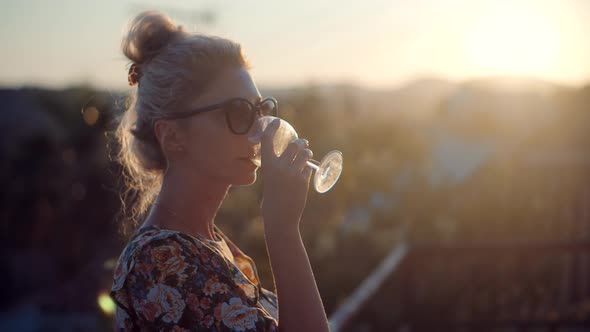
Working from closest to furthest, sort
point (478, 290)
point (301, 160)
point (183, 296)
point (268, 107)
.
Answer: point (183, 296), point (301, 160), point (268, 107), point (478, 290)

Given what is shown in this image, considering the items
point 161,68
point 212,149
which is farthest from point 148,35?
point 212,149

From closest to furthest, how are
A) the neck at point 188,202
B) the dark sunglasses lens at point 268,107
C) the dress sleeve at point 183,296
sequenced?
the dress sleeve at point 183,296 < the neck at point 188,202 < the dark sunglasses lens at point 268,107

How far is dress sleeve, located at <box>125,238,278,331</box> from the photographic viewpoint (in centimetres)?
139

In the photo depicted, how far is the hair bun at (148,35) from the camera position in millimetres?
1835

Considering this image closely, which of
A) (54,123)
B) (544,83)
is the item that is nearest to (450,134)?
(544,83)

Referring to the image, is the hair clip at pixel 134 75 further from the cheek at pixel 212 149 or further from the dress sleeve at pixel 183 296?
the dress sleeve at pixel 183 296

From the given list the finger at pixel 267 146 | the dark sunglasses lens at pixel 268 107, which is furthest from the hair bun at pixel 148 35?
the finger at pixel 267 146

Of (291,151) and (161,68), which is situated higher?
(161,68)

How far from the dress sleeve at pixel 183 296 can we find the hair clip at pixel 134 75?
656mm

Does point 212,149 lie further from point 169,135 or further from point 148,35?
point 148,35

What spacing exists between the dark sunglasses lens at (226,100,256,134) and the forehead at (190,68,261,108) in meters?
0.04

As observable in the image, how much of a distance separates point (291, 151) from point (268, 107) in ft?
1.17

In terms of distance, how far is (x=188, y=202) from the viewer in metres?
1.76

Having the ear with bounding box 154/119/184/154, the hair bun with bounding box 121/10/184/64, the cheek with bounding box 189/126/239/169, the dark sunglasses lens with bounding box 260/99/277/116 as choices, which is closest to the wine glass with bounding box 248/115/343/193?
the dark sunglasses lens with bounding box 260/99/277/116
